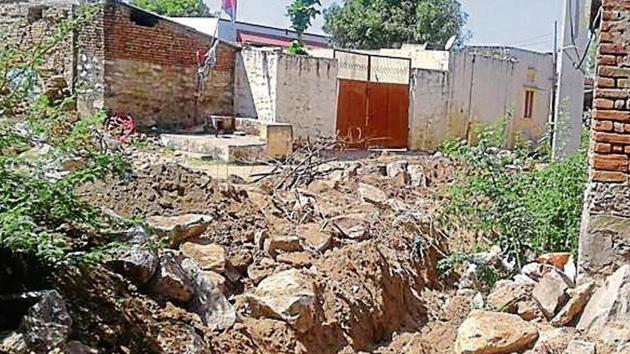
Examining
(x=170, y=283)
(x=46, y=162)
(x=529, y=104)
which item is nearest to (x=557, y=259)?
(x=170, y=283)

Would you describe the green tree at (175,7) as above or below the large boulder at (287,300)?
above

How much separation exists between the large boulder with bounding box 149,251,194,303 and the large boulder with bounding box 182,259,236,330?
56 mm

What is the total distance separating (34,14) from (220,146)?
5803 mm

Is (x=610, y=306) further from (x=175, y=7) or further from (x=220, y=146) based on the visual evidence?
(x=175, y=7)

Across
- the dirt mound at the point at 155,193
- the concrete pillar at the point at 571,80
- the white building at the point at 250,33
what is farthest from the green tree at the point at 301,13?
the dirt mound at the point at 155,193

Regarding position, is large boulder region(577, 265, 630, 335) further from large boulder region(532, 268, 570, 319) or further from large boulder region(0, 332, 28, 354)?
large boulder region(0, 332, 28, 354)

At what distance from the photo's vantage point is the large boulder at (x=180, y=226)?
16.3ft

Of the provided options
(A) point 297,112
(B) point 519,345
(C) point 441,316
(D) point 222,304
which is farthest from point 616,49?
(A) point 297,112

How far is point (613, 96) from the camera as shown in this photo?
→ 4590mm

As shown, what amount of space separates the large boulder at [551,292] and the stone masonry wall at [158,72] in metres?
11.9

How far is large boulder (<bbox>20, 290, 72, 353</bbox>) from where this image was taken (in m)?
3.03

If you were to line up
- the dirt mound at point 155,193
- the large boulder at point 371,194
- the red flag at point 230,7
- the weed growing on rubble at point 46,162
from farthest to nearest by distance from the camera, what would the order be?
the red flag at point 230,7 → the large boulder at point 371,194 → the dirt mound at point 155,193 → the weed growing on rubble at point 46,162

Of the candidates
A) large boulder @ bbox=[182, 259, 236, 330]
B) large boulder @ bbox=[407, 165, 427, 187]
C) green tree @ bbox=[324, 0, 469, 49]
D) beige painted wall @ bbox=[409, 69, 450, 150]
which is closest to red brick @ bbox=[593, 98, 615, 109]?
large boulder @ bbox=[182, 259, 236, 330]

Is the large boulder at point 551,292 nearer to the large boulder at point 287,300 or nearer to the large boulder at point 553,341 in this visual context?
the large boulder at point 553,341
